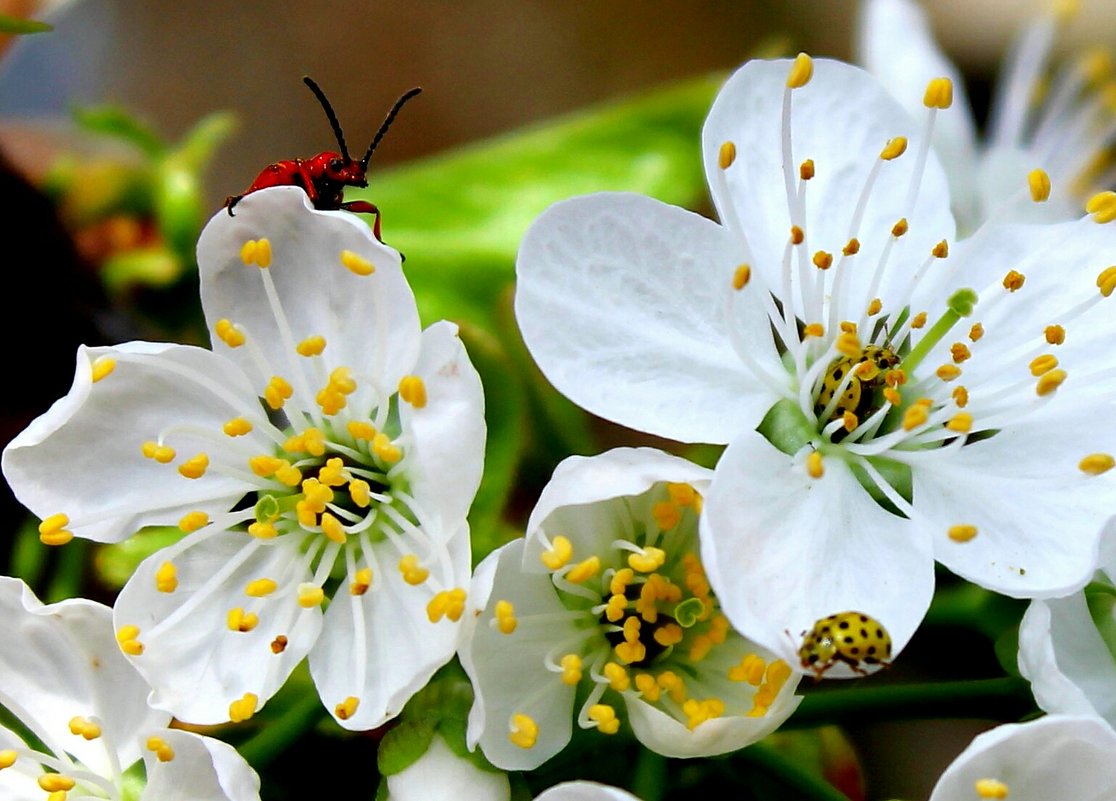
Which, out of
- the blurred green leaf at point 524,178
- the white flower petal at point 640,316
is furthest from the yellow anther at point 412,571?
the blurred green leaf at point 524,178

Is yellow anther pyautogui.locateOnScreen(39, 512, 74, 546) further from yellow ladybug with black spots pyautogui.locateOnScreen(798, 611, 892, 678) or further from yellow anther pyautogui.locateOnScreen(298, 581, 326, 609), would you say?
yellow ladybug with black spots pyautogui.locateOnScreen(798, 611, 892, 678)

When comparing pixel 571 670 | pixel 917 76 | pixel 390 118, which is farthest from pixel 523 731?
pixel 917 76

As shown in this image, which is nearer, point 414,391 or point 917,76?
point 414,391

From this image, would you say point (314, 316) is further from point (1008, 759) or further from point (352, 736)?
point (1008, 759)

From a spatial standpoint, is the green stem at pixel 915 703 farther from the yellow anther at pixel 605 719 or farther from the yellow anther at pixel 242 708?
the yellow anther at pixel 242 708

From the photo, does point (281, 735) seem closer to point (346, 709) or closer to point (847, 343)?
point (346, 709)

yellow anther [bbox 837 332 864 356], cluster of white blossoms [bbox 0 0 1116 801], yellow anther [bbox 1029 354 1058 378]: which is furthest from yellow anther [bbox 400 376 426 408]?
yellow anther [bbox 1029 354 1058 378]
